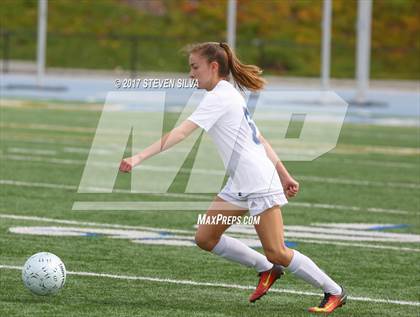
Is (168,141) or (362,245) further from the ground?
(168,141)

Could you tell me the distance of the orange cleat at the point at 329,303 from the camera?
7.56 meters

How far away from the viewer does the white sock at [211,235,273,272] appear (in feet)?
25.6

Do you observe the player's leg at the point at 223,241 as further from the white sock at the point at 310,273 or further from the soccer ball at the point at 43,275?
the soccer ball at the point at 43,275

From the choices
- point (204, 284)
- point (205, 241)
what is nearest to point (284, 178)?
point (205, 241)

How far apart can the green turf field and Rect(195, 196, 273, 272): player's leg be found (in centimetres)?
28

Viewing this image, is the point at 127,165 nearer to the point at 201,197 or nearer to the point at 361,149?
the point at 201,197

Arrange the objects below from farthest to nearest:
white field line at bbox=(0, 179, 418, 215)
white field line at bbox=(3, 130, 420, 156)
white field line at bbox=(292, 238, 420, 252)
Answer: white field line at bbox=(3, 130, 420, 156)
white field line at bbox=(0, 179, 418, 215)
white field line at bbox=(292, 238, 420, 252)

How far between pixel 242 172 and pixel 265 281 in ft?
2.42

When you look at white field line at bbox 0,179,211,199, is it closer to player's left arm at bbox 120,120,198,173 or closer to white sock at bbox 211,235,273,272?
white sock at bbox 211,235,273,272

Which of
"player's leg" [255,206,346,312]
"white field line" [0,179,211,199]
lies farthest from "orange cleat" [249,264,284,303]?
"white field line" [0,179,211,199]

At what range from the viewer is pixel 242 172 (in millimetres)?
7566

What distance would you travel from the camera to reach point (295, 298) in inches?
319

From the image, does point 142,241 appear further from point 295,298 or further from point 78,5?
point 78,5

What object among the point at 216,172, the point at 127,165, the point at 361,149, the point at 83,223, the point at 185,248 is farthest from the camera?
the point at 361,149
